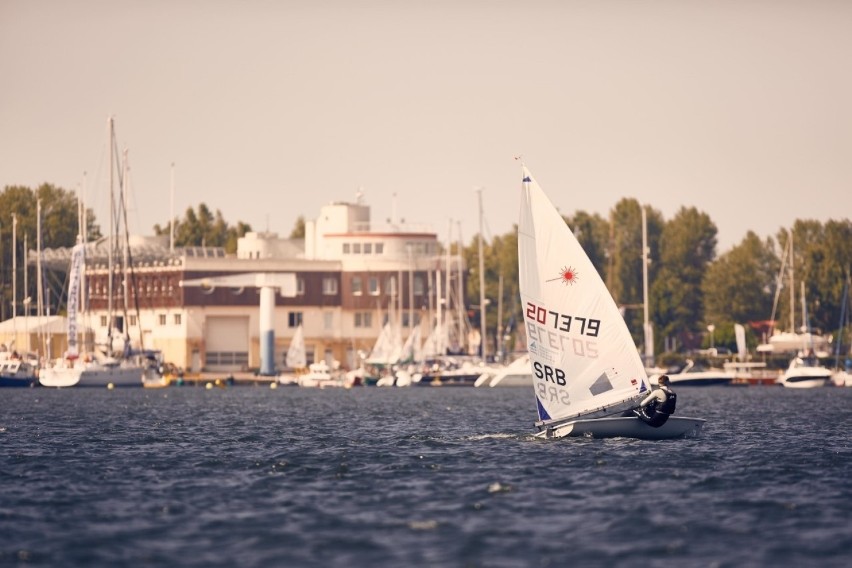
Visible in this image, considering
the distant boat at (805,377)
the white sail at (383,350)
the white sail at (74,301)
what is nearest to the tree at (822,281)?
the distant boat at (805,377)

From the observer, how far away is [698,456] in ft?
141

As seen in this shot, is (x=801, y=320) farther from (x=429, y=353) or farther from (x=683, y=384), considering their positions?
(x=429, y=353)

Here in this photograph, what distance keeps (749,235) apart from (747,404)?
8450 centimetres

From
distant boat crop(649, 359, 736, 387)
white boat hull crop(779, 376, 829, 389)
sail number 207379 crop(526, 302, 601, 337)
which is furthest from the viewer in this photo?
distant boat crop(649, 359, 736, 387)

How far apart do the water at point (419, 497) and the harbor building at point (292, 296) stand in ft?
314

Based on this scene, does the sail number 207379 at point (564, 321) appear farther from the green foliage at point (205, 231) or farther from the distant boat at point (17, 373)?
the green foliage at point (205, 231)

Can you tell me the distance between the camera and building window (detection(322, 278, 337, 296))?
16112cm

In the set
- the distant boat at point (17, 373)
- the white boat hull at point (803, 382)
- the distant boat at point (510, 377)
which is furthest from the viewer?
the distant boat at point (510, 377)

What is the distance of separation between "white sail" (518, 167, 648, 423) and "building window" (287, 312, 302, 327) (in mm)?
115577

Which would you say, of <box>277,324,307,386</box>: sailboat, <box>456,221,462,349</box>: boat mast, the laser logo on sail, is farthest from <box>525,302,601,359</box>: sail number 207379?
<box>456,221,462,349</box>: boat mast

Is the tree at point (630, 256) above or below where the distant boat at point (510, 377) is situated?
above

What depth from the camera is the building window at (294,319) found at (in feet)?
525

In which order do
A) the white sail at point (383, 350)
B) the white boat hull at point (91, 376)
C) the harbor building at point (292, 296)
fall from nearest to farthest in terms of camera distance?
the white boat hull at point (91, 376) → the white sail at point (383, 350) → the harbor building at point (292, 296)

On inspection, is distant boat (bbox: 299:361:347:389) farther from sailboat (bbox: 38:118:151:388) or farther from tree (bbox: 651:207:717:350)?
tree (bbox: 651:207:717:350)
